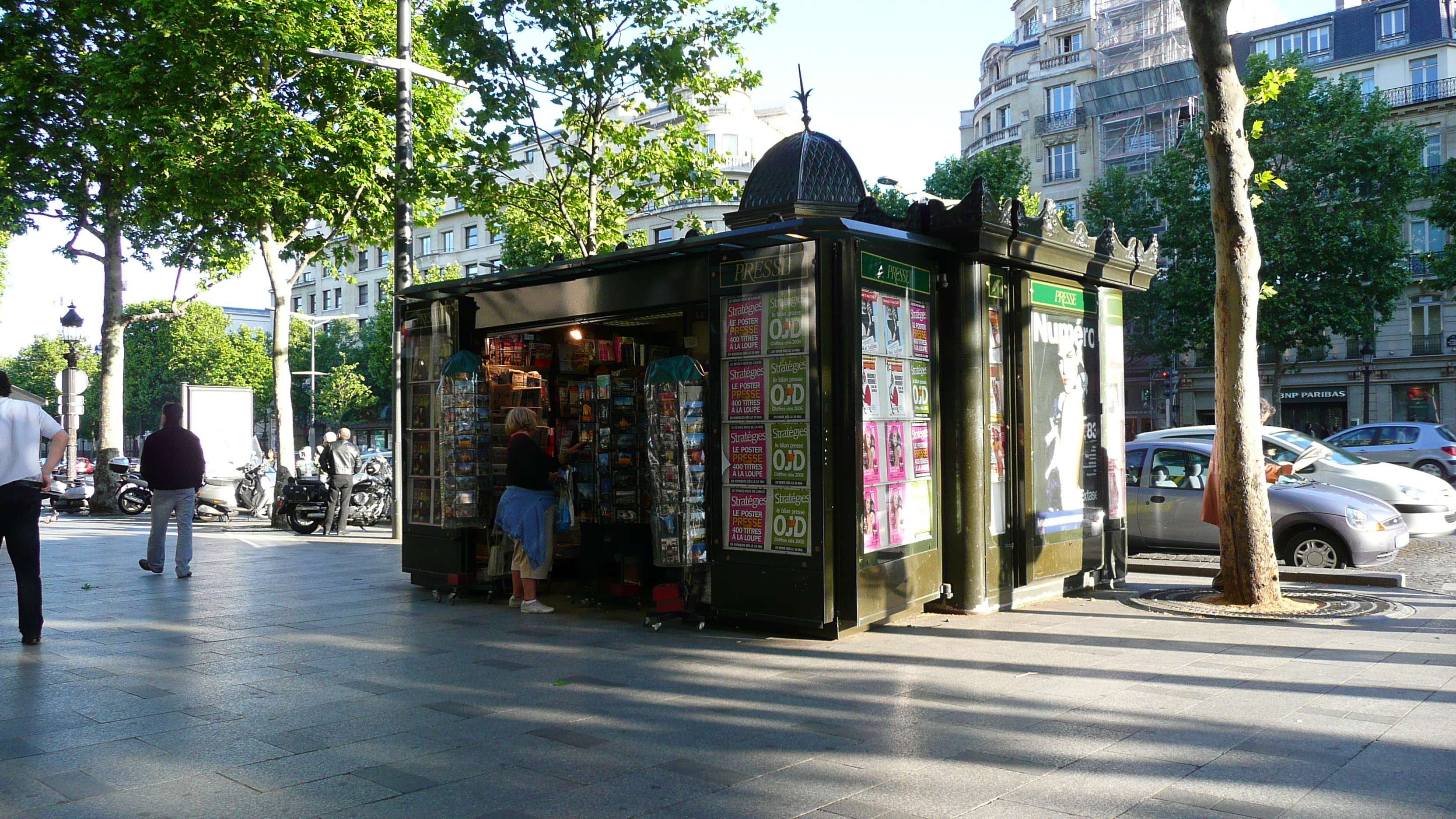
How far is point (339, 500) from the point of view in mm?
17625

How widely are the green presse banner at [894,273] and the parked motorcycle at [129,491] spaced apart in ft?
68.2

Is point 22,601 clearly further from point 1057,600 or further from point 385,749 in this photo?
point 1057,600

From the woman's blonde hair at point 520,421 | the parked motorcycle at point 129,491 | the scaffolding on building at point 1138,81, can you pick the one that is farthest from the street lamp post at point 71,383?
the scaffolding on building at point 1138,81

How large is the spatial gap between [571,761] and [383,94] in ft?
61.0

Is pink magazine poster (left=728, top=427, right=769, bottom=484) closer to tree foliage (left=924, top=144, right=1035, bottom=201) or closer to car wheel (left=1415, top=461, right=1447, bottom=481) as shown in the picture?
car wheel (left=1415, top=461, right=1447, bottom=481)

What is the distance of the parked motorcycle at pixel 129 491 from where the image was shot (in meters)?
23.0

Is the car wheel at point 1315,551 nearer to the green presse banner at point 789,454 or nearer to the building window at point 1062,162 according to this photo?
the green presse banner at point 789,454

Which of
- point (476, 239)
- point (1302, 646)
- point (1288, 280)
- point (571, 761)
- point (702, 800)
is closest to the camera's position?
point (702, 800)

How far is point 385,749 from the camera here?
190 inches

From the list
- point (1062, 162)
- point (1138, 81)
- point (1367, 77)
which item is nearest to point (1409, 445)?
point (1367, 77)

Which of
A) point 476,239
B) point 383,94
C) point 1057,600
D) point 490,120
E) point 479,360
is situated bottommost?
point 1057,600

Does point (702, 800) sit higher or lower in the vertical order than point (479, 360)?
lower

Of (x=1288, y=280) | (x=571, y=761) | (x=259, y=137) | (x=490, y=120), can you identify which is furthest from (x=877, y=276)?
(x=1288, y=280)

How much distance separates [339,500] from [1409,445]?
2169 cm
